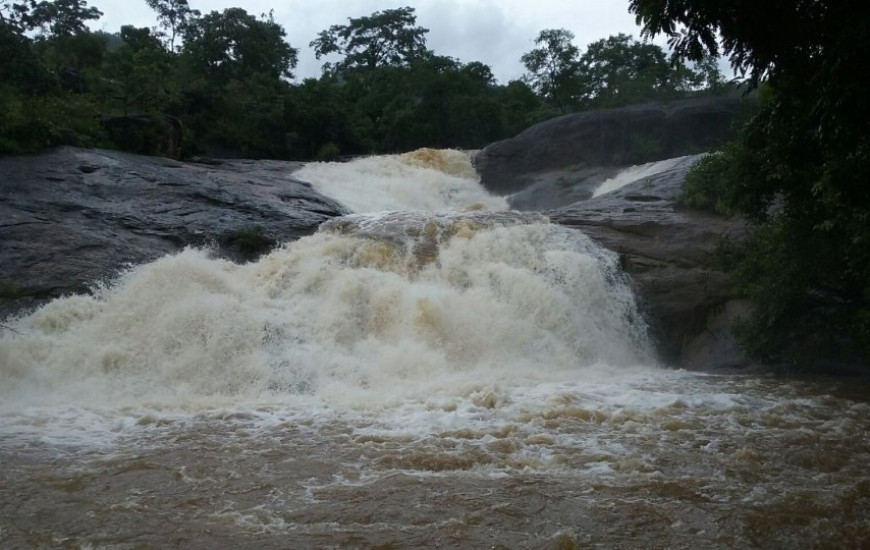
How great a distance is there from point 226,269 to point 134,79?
13.4 meters

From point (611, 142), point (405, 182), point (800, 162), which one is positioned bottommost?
point (800, 162)

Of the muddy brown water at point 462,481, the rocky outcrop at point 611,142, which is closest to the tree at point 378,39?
the rocky outcrop at point 611,142

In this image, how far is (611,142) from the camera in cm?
2694

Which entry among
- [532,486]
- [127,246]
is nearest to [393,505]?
[532,486]

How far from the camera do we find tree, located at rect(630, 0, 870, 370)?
536cm

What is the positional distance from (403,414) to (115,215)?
9360 mm

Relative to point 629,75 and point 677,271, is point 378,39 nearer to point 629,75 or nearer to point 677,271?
point 629,75

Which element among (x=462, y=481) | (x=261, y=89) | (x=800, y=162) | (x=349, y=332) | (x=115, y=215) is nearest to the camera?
(x=462, y=481)

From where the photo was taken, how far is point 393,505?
6.12 meters

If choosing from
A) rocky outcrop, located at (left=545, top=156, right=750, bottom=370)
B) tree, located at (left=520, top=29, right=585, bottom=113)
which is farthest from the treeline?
rocky outcrop, located at (left=545, top=156, right=750, bottom=370)

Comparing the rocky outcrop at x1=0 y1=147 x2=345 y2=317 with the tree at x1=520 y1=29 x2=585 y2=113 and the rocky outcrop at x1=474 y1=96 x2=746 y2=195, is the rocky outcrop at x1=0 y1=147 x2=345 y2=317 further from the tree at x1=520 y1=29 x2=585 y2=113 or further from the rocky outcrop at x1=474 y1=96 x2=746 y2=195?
the tree at x1=520 y1=29 x2=585 y2=113

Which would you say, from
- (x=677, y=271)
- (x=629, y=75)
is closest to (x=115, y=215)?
(x=677, y=271)

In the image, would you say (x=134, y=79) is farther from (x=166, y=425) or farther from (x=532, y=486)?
(x=532, y=486)

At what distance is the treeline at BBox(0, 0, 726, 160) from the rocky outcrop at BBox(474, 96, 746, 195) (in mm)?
6340
